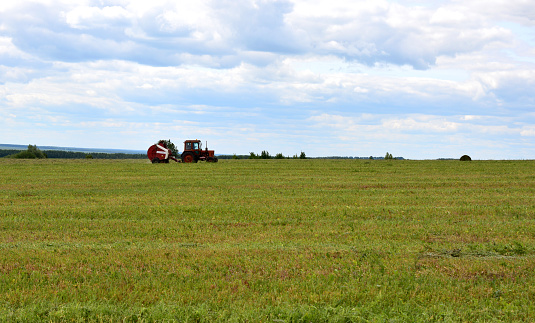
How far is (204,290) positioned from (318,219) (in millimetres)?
6935

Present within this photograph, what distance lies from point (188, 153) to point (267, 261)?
39.6m

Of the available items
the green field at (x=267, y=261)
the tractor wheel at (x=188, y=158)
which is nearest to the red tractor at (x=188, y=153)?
the tractor wheel at (x=188, y=158)

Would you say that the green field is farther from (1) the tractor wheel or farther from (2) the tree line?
(2) the tree line

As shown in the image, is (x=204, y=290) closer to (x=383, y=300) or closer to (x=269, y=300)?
(x=269, y=300)

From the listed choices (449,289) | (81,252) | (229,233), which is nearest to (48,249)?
(81,252)

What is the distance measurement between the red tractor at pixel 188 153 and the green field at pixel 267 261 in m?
29.8

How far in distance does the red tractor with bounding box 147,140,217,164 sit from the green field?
29.8 m

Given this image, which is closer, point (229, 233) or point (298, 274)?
point (298, 274)

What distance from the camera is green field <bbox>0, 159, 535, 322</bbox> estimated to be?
675 centimetres

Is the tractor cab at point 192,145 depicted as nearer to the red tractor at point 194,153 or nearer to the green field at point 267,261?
the red tractor at point 194,153

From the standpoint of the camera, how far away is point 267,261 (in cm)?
896

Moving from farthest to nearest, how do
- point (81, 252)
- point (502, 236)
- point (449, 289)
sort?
1. point (502, 236)
2. point (81, 252)
3. point (449, 289)

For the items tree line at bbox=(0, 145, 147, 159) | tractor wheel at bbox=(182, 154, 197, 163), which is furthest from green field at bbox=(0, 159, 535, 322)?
tree line at bbox=(0, 145, 147, 159)

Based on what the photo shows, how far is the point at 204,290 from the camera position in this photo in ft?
24.6
